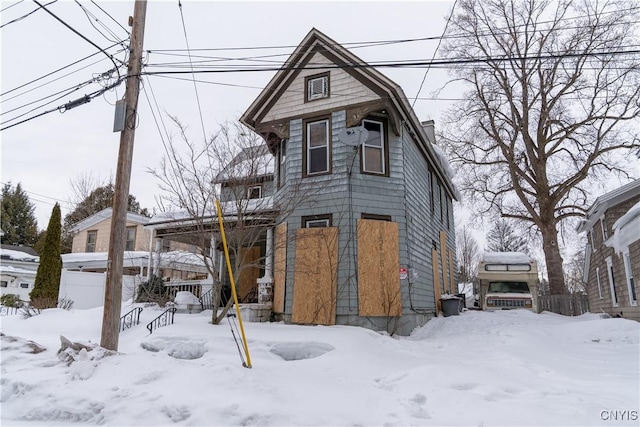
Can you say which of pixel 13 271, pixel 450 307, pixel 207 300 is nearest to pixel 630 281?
pixel 450 307

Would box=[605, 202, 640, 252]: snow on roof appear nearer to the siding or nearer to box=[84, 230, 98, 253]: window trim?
the siding

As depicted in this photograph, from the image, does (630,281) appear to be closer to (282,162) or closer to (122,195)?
(282,162)

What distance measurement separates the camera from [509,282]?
1816 cm

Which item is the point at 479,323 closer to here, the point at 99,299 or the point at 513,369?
the point at 513,369

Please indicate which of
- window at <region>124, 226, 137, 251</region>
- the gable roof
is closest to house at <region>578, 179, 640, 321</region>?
the gable roof

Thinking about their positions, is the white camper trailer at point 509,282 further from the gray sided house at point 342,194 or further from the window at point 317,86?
the window at point 317,86

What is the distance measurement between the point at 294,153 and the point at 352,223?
2747 millimetres

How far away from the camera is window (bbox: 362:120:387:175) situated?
37.0 ft

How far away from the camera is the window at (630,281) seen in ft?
38.9

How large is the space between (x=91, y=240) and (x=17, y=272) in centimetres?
496

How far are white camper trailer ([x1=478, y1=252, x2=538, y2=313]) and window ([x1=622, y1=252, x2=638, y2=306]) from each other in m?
5.54

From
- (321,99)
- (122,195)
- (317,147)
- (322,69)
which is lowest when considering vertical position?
(122,195)

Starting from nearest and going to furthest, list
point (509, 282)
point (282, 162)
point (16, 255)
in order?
1. point (282, 162)
2. point (509, 282)
3. point (16, 255)

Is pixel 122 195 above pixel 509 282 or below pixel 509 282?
above
